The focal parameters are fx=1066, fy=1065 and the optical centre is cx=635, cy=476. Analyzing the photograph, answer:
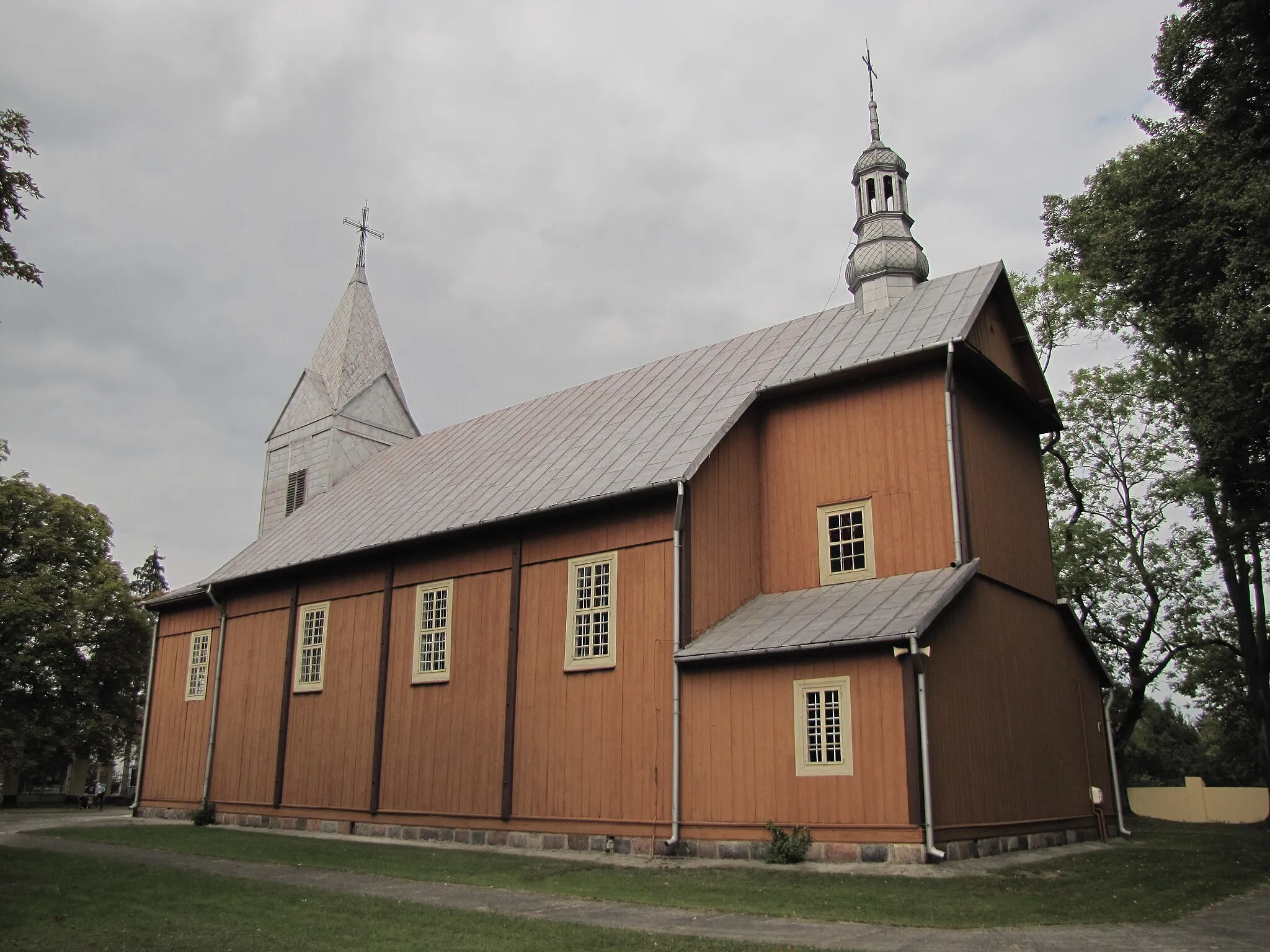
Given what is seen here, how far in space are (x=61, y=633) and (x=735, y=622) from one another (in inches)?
1403

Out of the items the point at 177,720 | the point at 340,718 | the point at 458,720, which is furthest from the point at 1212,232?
the point at 177,720

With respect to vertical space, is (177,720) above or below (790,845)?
above

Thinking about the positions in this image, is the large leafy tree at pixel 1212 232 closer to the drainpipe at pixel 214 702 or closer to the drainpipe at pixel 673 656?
the drainpipe at pixel 673 656

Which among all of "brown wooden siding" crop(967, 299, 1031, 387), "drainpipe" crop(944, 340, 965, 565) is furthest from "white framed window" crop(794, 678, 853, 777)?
"brown wooden siding" crop(967, 299, 1031, 387)

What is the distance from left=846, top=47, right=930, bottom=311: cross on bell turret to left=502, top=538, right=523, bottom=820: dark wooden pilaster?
8.66m

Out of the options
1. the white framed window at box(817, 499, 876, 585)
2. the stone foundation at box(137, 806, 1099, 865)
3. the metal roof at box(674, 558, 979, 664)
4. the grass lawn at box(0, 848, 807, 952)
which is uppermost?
the white framed window at box(817, 499, 876, 585)

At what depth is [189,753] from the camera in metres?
27.9

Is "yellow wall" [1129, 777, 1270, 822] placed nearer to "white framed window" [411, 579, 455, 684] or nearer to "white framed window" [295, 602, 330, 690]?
"white framed window" [411, 579, 455, 684]

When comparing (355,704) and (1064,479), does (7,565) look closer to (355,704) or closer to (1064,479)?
(355,704)

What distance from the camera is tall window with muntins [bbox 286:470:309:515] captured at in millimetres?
33844

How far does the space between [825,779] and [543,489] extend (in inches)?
331

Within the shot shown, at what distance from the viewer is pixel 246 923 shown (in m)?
10.7

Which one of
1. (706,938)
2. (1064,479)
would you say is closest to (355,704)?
(706,938)

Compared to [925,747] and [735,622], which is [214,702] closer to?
[735,622]
